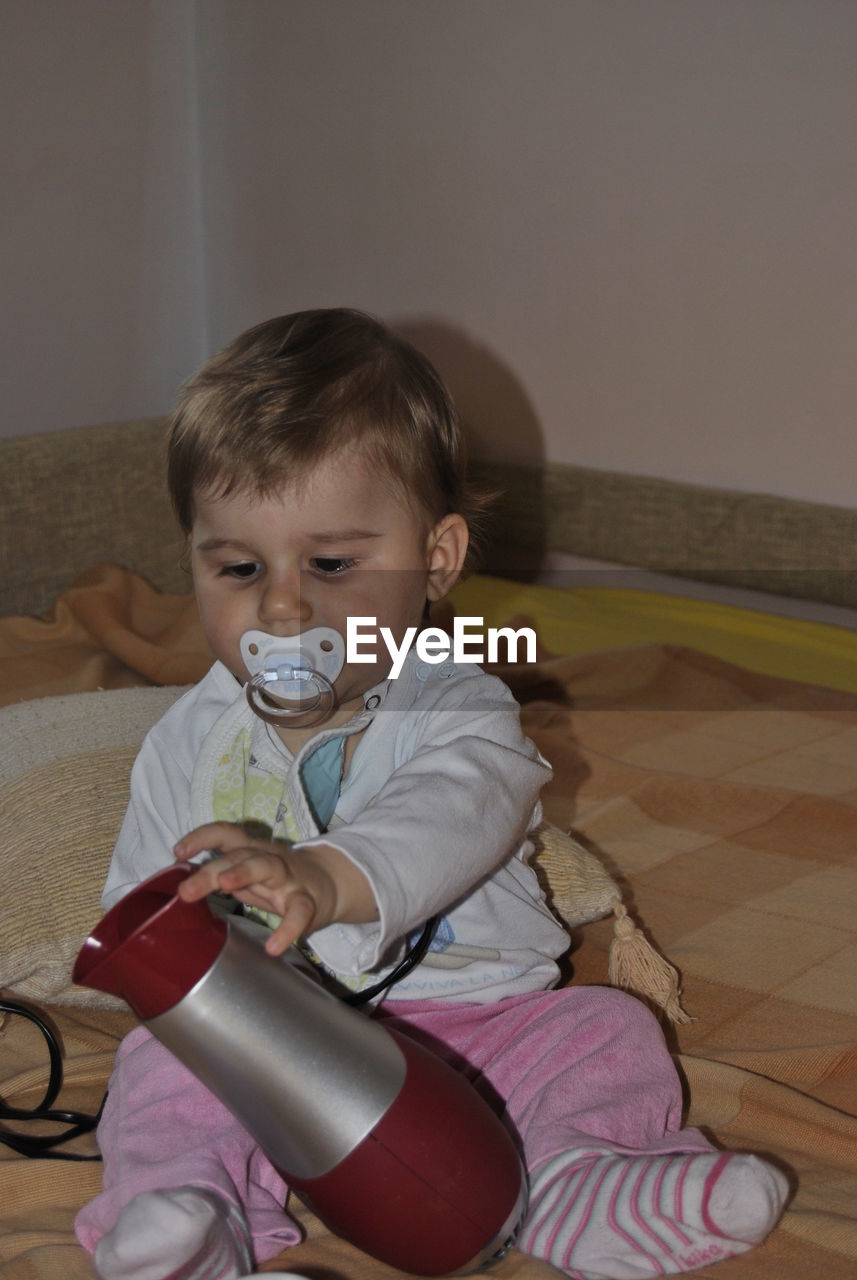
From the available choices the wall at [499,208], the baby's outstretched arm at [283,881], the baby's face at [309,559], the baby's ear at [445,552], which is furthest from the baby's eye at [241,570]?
the wall at [499,208]

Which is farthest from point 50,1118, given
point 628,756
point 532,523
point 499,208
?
point 499,208

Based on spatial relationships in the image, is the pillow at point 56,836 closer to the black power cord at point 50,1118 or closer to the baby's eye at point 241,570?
the black power cord at point 50,1118

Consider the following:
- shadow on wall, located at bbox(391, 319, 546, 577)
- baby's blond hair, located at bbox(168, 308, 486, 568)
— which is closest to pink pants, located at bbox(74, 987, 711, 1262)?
baby's blond hair, located at bbox(168, 308, 486, 568)

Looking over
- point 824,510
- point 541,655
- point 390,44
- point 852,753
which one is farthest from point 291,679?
point 390,44

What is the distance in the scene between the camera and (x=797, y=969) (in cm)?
102

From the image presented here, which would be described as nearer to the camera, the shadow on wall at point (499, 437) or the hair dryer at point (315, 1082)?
the hair dryer at point (315, 1082)

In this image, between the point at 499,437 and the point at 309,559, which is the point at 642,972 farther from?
the point at 499,437

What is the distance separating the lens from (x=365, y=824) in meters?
0.70

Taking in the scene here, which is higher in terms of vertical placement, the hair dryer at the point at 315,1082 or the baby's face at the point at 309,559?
the baby's face at the point at 309,559

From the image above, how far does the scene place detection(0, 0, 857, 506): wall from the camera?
1879 mm

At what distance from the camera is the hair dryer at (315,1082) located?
1.99 feet

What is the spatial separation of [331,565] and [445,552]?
10 cm

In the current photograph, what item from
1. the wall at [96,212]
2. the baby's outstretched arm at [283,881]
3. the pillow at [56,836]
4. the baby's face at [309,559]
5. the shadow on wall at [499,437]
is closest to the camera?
the baby's outstretched arm at [283,881]

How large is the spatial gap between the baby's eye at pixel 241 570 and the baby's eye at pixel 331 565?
4cm
